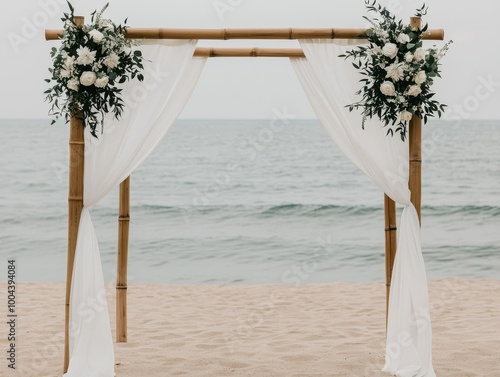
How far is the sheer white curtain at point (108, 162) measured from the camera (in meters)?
4.12

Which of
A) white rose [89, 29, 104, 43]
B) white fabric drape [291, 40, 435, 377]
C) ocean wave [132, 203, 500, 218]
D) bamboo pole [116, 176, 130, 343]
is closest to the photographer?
white rose [89, 29, 104, 43]

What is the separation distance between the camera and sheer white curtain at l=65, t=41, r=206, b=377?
13.5 ft

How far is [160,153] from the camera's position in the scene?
80.8 ft

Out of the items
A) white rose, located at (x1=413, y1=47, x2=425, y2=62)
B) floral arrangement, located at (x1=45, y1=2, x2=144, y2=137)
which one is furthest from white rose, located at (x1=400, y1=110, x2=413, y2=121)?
floral arrangement, located at (x1=45, y1=2, x2=144, y2=137)

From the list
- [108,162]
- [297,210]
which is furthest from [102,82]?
[297,210]

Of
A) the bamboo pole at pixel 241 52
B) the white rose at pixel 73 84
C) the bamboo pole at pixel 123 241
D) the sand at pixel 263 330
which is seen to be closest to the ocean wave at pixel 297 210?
the sand at pixel 263 330

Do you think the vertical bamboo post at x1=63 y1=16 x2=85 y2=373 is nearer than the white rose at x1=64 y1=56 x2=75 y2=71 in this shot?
No

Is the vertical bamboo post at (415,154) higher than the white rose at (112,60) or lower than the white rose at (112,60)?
lower

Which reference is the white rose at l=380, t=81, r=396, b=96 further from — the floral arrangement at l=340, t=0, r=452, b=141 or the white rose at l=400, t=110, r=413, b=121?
the white rose at l=400, t=110, r=413, b=121

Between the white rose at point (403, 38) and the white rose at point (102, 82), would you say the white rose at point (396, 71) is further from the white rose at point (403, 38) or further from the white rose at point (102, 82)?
the white rose at point (102, 82)

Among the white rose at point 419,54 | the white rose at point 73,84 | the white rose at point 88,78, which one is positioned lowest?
the white rose at point 73,84

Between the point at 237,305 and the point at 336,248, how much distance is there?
627cm

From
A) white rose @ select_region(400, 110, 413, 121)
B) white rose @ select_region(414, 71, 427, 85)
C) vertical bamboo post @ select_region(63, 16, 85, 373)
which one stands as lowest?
vertical bamboo post @ select_region(63, 16, 85, 373)

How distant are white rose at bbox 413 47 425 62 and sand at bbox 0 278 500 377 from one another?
1.88 meters
